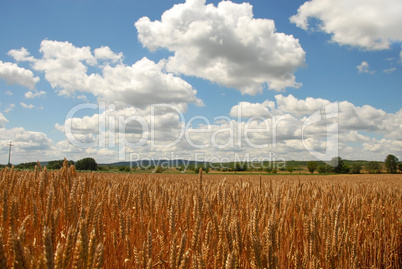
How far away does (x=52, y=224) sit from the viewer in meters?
1.65

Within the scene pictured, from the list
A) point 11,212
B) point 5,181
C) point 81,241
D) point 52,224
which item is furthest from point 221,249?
point 5,181

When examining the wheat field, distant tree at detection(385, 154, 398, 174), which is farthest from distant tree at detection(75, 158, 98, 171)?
distant tree at detection(385, 154, 398, 174)

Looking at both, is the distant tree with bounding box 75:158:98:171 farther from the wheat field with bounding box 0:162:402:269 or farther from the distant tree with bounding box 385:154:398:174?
the distant tree with bounding box 385:154:398:174

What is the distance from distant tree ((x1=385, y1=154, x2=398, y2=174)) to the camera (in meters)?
94.3

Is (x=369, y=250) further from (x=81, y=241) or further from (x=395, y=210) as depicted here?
(x=81, y=241)

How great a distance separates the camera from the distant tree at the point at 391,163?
3715 inches

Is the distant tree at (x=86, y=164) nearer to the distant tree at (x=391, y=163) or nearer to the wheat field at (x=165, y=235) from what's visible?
the wheat field at (x=165, y=235)

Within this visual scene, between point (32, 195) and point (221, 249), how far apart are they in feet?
8.98

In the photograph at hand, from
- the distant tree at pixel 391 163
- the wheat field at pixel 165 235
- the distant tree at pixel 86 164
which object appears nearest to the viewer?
the wheat field at pixel 165 235

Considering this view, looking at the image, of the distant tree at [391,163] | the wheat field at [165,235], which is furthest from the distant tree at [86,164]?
the distant tree at [391,163]

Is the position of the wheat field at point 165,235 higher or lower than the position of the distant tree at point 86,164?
higher

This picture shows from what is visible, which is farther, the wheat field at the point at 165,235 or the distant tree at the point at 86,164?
the distant tree at the point at 86,164

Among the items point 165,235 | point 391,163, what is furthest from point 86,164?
point 391,163

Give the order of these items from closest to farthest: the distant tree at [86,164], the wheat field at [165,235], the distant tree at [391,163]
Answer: the wheat field at [165,235] → the distant tree at [86,164] → the distant tree at [391,163]
